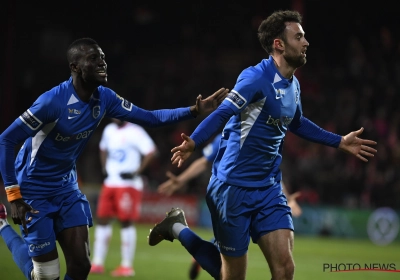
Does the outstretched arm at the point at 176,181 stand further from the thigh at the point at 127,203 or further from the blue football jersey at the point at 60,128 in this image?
the thigh at the point at 127,203

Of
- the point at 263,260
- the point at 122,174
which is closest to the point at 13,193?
the point at 122,174

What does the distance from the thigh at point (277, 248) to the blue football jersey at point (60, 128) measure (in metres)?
1.31

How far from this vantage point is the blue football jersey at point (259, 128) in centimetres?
571

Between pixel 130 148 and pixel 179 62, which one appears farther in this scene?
pixel 179 62

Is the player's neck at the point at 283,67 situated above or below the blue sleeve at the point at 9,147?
above

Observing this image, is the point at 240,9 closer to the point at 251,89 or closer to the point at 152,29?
the point at 152,29

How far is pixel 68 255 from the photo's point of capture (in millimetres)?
5969

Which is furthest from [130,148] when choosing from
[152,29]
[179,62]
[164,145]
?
[152,29]

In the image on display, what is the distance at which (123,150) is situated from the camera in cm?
1085

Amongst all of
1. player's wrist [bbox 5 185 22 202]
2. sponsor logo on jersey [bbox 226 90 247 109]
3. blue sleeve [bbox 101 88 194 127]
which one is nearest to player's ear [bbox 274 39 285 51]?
sponsor logo on jersey [bbox 226 90 247 109]

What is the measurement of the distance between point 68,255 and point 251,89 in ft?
Answer: 6.92

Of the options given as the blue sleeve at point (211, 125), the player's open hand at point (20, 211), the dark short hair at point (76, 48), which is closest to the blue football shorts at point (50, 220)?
the player's open hand at point (20, 211)

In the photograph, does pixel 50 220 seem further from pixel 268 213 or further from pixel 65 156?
pixel 268 213

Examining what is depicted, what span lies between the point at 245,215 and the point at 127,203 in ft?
16.2
